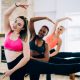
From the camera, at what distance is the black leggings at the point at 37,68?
1812 mm

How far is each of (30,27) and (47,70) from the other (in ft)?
1.92

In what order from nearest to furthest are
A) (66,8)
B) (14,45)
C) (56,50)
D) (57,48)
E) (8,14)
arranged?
(14,45) → (8,14) → (56,50) → (57,48) → (66,8)

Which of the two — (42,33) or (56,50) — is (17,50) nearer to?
(42,33)

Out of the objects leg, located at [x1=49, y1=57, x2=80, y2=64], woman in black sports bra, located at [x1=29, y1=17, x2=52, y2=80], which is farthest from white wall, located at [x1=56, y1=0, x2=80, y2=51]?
woman in black sports bra, located at [x1=29, y1=17, x2=52, y2=80]

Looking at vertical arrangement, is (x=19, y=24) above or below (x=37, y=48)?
above

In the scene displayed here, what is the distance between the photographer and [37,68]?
1.88 meters

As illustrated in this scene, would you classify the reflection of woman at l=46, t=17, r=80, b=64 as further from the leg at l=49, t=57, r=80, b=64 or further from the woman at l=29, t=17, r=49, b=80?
the woman at l=29, t=17, r=49, b=80

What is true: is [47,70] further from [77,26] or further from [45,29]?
[77,26]

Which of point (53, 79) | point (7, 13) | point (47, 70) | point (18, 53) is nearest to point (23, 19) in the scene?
point (7, 13)

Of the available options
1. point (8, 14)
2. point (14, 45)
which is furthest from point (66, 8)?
point (14, 45)

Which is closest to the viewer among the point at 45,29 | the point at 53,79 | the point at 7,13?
the point at 7,13

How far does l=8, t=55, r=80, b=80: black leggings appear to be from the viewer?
1.81m

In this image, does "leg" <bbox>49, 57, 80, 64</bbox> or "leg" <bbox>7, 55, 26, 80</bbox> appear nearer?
"leg" <bbox>7, 55, 26, 80</bbox>

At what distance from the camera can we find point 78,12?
19.5ft
